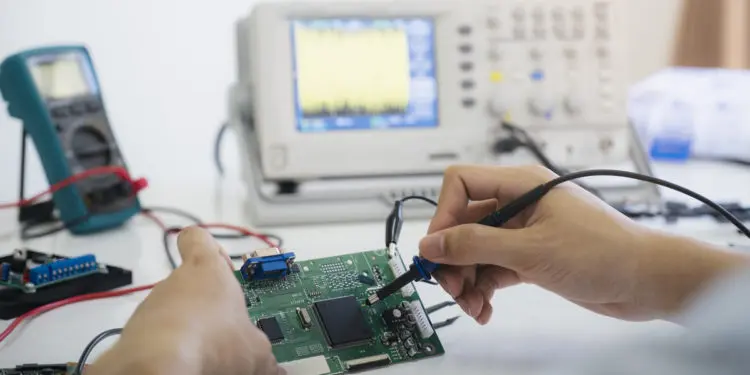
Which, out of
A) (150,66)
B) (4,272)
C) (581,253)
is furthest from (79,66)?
(581,253)

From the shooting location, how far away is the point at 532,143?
1.34 metres

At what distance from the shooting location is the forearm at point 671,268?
0.76m

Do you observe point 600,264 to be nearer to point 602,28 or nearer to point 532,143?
point 532,143

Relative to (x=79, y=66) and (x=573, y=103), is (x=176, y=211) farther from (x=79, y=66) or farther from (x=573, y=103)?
(x=573, y=103)

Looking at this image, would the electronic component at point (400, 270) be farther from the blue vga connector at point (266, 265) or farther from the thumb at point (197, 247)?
the thumb at point (197, 247)

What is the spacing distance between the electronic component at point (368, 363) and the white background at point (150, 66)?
887 mm

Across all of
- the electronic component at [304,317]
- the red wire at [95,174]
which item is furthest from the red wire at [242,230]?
the electronic component at [304,317]

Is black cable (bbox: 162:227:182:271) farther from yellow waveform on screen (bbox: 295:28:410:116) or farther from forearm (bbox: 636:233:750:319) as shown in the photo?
forearm (bbox: 636:233:750:319)

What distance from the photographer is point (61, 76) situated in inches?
49.2

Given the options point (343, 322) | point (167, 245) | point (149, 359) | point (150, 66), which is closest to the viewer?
point (149, 359)

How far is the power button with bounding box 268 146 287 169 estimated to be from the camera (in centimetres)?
129

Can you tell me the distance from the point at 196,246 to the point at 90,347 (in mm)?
171

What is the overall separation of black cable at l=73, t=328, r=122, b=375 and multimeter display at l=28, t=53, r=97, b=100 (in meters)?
0.53

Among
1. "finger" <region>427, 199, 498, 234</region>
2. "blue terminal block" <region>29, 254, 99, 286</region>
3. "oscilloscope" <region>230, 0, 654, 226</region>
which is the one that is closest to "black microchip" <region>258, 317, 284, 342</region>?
"finger" <region>427, 199, 498, 234</region>
